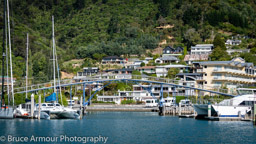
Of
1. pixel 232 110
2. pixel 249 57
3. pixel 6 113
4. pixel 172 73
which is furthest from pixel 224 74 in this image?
pixel 6 113

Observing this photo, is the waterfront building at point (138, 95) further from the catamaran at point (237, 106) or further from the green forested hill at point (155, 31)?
the catamaran at point (237, 106)

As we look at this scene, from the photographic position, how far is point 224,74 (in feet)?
361

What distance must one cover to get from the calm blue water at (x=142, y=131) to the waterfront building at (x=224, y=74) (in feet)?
133

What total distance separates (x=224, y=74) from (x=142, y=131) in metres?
55.9

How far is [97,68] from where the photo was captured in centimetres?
13988

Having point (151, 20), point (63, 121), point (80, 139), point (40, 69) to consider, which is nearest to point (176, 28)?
point (151, 20)

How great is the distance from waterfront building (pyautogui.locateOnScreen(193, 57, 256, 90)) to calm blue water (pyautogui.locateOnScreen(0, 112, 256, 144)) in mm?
40677

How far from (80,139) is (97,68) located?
90907 mm

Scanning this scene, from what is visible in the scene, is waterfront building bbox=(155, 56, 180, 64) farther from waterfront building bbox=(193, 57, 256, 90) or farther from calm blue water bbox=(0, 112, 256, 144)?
calm blue water bbox=(0, 112, 256, 144)

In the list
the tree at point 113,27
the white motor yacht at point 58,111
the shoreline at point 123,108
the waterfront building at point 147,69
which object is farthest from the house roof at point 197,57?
the white motor yacht at point 58,111

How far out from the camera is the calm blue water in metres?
50.2

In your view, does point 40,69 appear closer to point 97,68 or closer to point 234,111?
point 97,68

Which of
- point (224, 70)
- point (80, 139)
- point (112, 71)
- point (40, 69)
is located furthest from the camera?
point (112, 71)

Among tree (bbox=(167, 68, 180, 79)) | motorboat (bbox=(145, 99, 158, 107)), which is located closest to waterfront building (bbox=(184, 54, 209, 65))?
tree (bbox=(167, 68, 180, 79))
